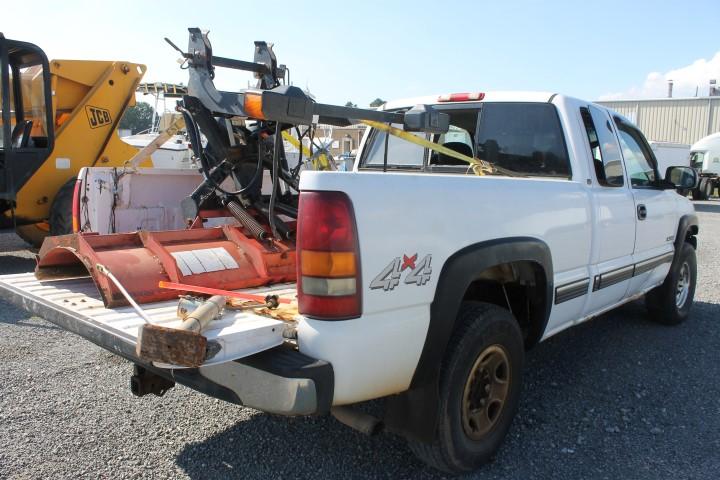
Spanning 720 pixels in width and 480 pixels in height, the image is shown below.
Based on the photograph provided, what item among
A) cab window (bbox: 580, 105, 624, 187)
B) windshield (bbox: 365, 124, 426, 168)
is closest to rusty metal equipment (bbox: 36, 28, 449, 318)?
windshield (bbox: 365, 124, 426, 168)

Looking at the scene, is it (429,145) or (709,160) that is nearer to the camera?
(429,145)

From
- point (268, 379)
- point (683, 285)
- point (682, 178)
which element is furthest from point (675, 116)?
point (268, 379)

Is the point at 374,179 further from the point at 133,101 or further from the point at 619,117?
the point at 133,101

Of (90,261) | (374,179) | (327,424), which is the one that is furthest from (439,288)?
(90,261)

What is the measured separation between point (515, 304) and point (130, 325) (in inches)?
89.8

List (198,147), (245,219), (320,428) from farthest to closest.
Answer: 1. (198,147)
2. (245,219)
3. (320,428)

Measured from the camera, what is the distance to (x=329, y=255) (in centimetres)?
225

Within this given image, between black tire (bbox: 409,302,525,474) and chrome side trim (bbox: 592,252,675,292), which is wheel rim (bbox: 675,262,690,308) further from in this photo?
black tire (bbox: 409,302,525,474)

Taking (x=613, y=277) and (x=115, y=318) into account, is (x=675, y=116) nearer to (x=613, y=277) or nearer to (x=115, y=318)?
(x=613, y=277)

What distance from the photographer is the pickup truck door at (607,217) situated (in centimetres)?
387

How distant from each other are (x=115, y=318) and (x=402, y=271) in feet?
4.27

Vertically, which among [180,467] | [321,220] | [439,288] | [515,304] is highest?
[321,220]

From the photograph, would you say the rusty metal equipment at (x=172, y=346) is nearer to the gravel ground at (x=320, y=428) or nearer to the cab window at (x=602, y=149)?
the gravel ground at (x=320, y=428)

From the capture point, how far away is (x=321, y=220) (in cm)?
224
